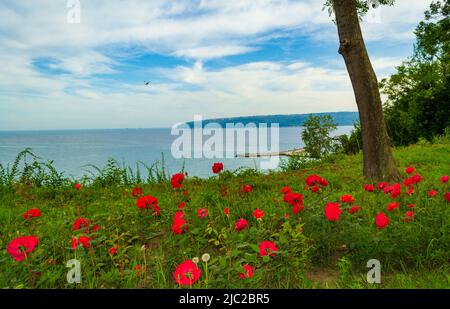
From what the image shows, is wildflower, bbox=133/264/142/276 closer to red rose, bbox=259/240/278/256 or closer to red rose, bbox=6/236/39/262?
red rose, bbox=6/236/39/262

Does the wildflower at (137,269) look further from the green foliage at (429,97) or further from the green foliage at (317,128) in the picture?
the green foliage at (317,128)

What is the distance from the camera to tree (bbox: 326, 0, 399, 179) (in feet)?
20.4

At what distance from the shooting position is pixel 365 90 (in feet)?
20.6

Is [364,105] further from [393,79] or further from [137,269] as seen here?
[393,79]

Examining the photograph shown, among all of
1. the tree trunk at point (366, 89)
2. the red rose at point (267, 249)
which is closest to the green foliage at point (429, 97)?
the tree trunk at point (366, 89)

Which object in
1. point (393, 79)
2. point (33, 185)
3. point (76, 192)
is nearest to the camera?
point (76, 192)

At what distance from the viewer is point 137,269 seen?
276 centimetres

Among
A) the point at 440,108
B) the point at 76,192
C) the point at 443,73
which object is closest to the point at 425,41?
the point at 443,73

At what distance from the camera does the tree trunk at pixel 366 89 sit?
6.22 meters

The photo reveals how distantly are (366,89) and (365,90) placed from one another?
0.02 meters

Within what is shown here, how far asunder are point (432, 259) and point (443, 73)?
86.1 ft

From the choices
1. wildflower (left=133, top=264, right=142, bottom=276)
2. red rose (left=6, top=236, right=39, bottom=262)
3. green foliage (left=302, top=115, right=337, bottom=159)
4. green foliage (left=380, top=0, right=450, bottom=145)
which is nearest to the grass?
wildflower (left=133, top=264, right=142, bottom=276)

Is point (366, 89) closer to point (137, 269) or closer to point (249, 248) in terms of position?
point (249, 248)
